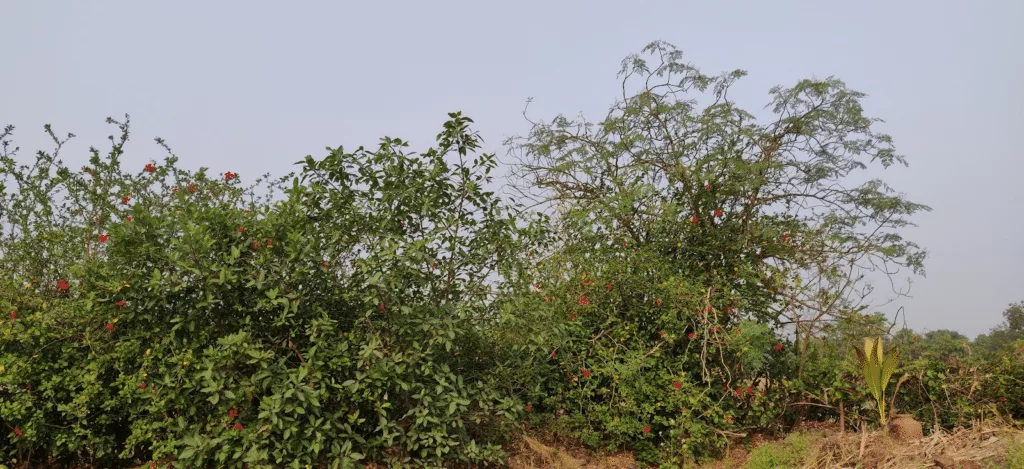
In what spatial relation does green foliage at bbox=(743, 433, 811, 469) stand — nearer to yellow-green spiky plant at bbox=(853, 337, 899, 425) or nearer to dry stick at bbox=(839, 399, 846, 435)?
dry stick at bbox=(839, 399, 846, 435)

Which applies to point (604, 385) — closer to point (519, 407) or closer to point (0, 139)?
point (519, 407)

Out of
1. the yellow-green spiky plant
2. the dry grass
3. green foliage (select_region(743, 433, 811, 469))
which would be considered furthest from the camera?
the yellow-green spiky plant

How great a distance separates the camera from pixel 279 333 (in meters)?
4.78

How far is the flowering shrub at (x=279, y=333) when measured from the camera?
4.47 m

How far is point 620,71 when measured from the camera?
794 cm

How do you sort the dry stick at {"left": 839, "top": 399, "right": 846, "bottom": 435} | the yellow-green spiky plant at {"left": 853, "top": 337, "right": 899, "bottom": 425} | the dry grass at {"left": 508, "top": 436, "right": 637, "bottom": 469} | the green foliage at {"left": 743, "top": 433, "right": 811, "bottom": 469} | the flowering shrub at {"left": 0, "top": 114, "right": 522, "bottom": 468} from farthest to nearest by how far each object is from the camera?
the dry stick at {"left": 839, "top": 399, "right": 846, "bottom": 435}
the yellow-green spiky plant at {"left": 853, "top": 337, "right": 899, "bottom": 425}
the dry grass at {"left": 508, "top": 436, "right": 637, "bottom": 469}
the green foliage at {"left": 743, "top": 433, "right": 811, "bottom": 469}
the flowering shrub at {"left": 0, "top": 114, "right": 522, "bottom": 468}

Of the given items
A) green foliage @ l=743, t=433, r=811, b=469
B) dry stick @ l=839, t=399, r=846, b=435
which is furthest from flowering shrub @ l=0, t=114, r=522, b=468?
dry stick @ l=839, t=399, r=846, b=435

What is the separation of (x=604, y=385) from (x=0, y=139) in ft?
18.5

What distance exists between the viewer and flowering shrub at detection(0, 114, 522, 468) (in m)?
4.47

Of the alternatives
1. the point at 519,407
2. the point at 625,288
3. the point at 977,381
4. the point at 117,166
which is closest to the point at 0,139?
the point at 117,166

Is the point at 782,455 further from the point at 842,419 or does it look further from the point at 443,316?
the point at 443,316

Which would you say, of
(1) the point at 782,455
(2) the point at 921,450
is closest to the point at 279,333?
(1) the point at 782,455

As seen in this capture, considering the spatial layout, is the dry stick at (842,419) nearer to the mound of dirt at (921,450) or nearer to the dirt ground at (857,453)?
the dirt ground at (857,453)

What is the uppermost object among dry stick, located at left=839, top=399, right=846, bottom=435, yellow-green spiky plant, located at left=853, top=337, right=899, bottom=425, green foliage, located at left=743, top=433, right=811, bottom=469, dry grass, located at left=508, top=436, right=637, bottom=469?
yellow-green spiky plant, located at left=853, top=337, right=899, bottom=425
